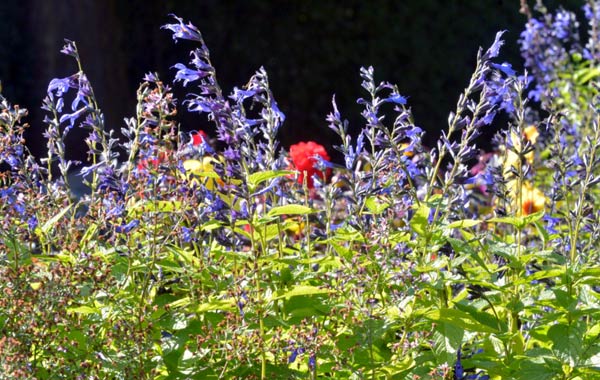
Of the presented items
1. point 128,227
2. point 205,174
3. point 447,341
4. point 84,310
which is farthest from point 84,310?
point 447,341

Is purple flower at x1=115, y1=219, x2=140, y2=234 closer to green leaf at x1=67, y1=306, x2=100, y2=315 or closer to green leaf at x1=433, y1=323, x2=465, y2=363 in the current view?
green leaf at x1=67, y1=306, x2=100, y2=315

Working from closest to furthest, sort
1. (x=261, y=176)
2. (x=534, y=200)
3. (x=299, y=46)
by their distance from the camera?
(x=261, y=176) → (x=534, y=200) → (x=299, y=46)

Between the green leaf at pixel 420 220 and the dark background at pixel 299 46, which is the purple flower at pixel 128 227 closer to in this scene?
the green leaf at pixel 420 220

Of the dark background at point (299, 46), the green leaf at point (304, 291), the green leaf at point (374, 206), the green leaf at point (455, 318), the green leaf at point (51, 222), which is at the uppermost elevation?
the dark background at point (299, 46)

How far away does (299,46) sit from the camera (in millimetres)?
9742

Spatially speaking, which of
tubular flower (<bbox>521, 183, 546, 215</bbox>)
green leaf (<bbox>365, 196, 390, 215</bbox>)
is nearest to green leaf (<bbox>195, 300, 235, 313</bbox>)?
green leaf (<bbox>365, 196, 390, 215</bbox>)

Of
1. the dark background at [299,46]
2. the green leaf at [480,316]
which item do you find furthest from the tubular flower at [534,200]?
the dark background at [299,46]

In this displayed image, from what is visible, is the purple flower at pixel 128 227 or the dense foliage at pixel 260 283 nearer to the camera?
the dense foliage at pixel 260 283

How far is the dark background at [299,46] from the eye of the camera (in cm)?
966

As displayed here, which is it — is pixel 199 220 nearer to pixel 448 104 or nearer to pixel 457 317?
pixel 457 317

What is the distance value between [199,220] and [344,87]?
7269 millimetres

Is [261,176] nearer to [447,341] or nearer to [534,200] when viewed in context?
[447,341]

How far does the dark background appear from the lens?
9.66 metres

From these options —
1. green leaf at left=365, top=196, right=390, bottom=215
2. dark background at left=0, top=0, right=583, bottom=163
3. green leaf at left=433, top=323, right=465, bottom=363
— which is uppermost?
dark background at left=0, top=0, right=583, bottom=163
